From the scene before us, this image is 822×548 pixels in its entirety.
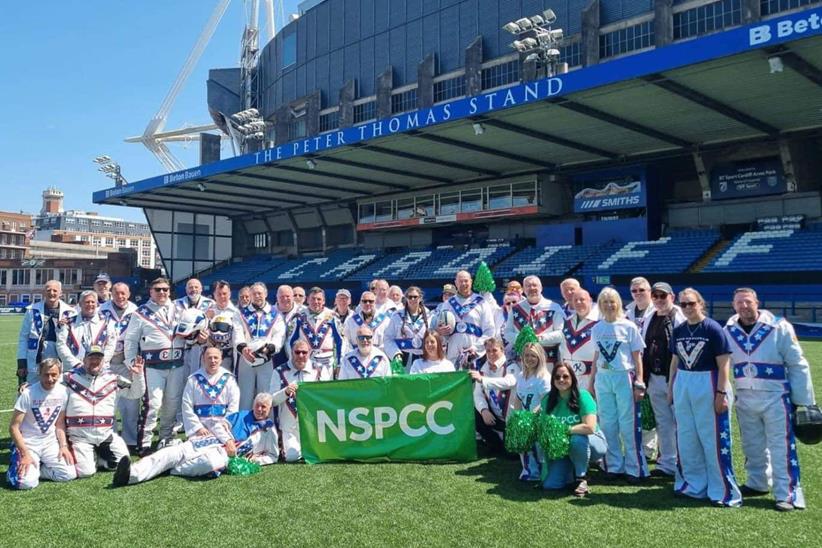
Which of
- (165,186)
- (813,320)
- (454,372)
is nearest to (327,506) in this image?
(454,372)

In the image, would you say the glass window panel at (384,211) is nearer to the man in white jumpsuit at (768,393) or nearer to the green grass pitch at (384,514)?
the green grass pitch at (384,514)

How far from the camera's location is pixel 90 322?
7246 mm

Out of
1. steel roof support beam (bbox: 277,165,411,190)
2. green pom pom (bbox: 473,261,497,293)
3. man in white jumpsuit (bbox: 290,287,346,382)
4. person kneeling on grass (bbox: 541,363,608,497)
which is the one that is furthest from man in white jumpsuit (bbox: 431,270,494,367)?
steel roof support beam (bbox: 277,165,411,190)

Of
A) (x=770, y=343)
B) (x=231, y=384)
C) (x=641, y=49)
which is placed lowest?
(x=231, y=384)

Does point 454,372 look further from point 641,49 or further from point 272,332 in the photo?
point 641,49

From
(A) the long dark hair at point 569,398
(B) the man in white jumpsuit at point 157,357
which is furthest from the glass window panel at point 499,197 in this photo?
(A) the long dark hair at point 569,398

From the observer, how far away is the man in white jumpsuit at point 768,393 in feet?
15.8

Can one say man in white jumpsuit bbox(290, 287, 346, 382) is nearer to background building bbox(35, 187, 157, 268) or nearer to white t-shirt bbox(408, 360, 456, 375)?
white t-shirt bbox(408, 360, 456, 375)

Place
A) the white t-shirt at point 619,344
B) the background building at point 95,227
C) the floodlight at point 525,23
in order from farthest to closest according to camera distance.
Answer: the background building at point 95,227 → the floodlight at point 525,23 → the white t-shirt at point 619,344

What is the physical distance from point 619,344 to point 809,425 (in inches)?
60.3

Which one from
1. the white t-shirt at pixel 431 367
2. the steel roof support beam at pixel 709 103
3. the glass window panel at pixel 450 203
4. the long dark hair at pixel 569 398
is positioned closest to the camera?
the long dark hair at pixel 569 398

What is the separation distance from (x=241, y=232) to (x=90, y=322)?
3890 centimetres

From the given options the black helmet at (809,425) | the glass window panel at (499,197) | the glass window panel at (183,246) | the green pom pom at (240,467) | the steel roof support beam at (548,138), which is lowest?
the green pom pom at (240,467)

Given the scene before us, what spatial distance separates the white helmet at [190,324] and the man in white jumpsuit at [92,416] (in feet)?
3.32
